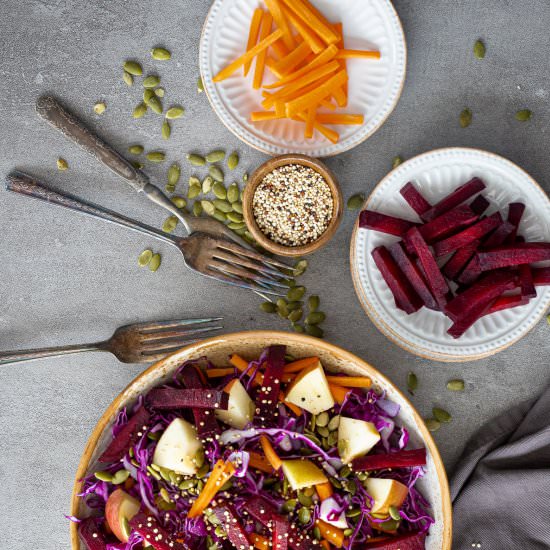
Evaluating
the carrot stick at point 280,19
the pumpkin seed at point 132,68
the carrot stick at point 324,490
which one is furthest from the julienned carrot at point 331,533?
the pumpkin seed at point 132,68

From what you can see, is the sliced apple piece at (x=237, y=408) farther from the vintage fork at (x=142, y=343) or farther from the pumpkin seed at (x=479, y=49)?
the pumpkin seed at (x=479, y=49)

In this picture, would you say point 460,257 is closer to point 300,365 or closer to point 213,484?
point 300,365

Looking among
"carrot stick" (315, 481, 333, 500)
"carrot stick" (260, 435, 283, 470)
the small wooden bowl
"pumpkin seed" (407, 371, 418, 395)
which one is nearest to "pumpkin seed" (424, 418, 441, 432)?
"pumpkin seed" (407, 371, 418, 395)

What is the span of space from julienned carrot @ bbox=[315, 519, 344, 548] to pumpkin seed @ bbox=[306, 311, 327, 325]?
66 centimetres

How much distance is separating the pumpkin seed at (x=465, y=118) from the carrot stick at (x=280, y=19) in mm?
A: 664

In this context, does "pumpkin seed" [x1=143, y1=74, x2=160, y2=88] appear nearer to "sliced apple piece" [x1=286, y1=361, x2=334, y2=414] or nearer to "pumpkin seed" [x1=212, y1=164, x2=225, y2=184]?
"pumpkin seed" [x1=212, y1=164, x2=225, y2=184]

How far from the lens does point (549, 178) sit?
2.08 m

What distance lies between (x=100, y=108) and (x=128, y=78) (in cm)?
15

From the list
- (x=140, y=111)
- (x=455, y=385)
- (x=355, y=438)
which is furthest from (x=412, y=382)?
(x=140, y=111)

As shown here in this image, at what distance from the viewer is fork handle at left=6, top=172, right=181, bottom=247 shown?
2016 millimetres

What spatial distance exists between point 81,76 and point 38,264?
71 cm

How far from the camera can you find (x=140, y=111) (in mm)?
2074

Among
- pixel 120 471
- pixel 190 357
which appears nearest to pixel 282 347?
pixel 190 357

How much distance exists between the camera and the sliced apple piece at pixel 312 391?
179 cm
